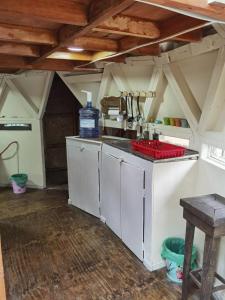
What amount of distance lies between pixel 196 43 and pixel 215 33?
19 cm

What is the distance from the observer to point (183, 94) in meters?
2.40

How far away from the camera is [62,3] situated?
140 centimetres

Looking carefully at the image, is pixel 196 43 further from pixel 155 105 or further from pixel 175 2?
pixel 175 2

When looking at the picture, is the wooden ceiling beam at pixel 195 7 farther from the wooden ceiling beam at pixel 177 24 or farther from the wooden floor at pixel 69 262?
the wooden floor at pixel 69 262

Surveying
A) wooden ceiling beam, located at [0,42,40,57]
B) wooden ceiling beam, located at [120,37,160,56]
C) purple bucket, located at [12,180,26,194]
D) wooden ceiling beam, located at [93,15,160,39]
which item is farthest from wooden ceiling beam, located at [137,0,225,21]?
purple bucket, located at [12,180,26,194]

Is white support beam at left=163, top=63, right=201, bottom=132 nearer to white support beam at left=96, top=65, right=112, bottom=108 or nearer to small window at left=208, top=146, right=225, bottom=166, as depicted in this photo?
small window at left=208, top=146, right=225, bottom=166

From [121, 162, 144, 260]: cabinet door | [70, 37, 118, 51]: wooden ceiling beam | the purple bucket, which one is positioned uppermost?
[70, 37, 118, 51]: wooden ceiling beam

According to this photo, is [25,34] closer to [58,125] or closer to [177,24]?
[177,24]

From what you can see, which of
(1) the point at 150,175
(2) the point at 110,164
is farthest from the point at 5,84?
(1) the point at 150,175

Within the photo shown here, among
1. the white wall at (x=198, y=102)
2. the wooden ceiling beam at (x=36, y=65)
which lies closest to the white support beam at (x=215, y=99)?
the white wall at (x=198, y=102)

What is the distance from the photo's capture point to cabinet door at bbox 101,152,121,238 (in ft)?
9.19

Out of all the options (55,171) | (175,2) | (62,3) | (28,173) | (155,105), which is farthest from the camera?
(55,171)

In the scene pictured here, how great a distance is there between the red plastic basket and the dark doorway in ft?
9.18

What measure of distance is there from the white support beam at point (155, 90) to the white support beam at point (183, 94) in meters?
0.13
